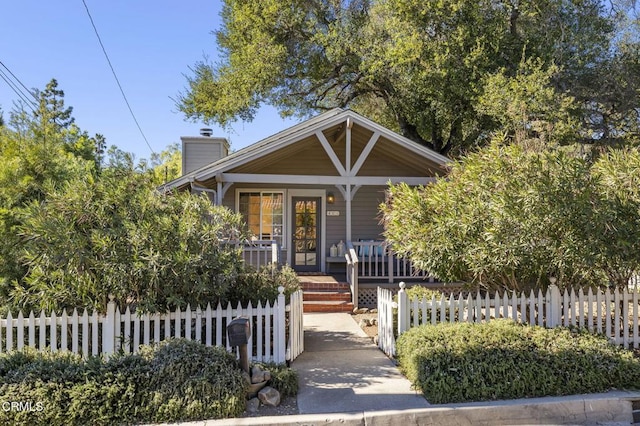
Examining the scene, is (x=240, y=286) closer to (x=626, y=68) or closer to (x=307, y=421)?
(x=307, y=421)

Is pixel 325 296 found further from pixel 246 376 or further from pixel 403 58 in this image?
pixel 403 58

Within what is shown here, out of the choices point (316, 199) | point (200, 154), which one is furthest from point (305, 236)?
point (200, 154)

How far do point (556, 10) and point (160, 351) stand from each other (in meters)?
16.6

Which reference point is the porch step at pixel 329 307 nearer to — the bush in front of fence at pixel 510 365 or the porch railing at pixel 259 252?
the porch railing at pixel 259 252

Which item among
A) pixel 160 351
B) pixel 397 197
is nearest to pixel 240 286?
pixel 160 351

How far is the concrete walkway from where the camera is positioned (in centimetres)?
411

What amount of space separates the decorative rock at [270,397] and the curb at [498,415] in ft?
0.99

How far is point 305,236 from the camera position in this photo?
12.1 meters

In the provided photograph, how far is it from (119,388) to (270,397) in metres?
1.52

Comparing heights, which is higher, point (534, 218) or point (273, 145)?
point (273, 145)

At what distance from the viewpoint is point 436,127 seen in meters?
17.0

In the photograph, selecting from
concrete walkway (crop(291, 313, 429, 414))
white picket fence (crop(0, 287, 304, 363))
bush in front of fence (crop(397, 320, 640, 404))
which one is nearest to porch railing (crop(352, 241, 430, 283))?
concrete walkway (crop(291, 313, 429, 414))

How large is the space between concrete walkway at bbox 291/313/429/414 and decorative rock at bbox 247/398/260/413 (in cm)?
45

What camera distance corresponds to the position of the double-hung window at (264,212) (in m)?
12.0
